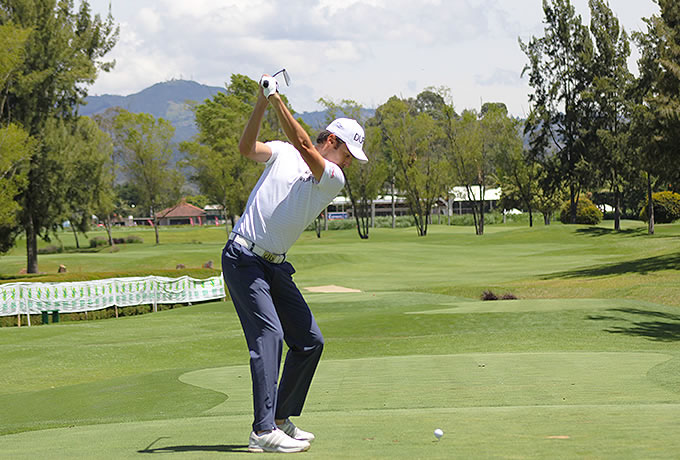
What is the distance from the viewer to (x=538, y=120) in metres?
83.6

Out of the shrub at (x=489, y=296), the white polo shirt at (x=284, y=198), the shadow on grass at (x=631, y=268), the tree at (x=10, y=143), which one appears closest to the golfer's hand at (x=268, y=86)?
the white polo shirt at (x=284, y=198)

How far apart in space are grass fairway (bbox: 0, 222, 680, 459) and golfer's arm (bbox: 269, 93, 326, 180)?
6.96ft

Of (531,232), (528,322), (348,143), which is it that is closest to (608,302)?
(528,322)

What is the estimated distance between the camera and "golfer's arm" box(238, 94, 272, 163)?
5.86m

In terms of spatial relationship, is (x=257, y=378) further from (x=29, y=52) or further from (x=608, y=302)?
(x=29, y=52)

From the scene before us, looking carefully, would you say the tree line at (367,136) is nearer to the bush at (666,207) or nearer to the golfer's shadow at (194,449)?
the bush at (666,207)

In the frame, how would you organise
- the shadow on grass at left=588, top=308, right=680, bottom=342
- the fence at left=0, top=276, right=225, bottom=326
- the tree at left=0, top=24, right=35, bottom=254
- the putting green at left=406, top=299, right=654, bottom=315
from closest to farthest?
1. the shadow on grass at left=588, top=308, right=680, bottom=342
2. the putting green at left=406, top=299, right=654, bottom=315
3. the fence at left=0, top=276, right=225, bottom=326
4. the tree at left=0, top=24, right=35, bottom=254

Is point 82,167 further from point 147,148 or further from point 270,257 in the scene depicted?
point 270,257

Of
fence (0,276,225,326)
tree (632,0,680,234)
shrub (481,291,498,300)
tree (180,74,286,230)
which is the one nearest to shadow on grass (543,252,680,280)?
tree (632,0,680,234)

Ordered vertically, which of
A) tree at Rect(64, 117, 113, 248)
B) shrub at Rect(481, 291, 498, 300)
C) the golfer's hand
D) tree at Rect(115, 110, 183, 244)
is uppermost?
Answer: tree at Rect(115, 110, 183, 244)

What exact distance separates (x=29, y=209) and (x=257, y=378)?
1585 inches

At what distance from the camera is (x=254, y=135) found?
5953mm

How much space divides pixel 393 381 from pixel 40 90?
125ft

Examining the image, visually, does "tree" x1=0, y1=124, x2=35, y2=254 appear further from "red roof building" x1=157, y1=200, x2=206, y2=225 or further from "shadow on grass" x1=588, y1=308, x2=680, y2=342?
"red roof building" x1=157, y1=200, x2=206, y2=225
